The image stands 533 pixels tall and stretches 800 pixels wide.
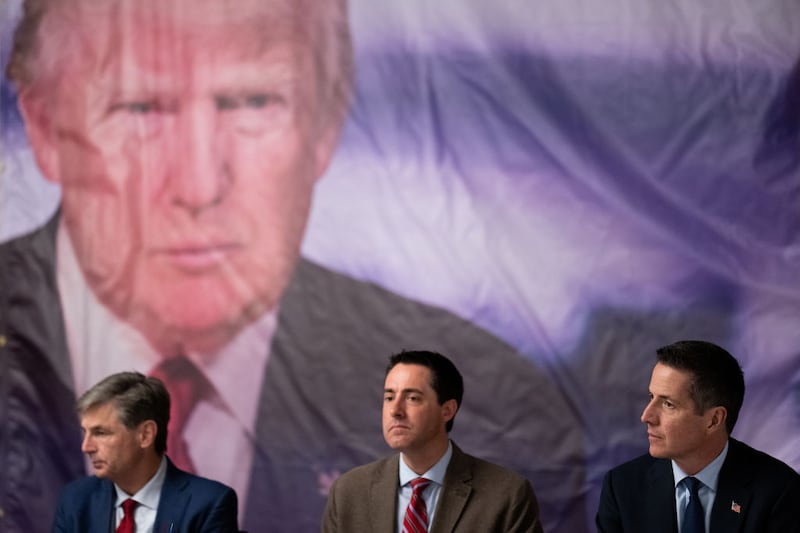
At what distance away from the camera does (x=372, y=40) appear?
4.04 meters

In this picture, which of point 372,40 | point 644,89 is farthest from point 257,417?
point 644,89

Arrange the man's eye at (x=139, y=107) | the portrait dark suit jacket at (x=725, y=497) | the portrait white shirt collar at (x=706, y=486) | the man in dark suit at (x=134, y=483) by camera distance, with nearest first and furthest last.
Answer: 1. the portrait dark suit jacket at (x=725, y=497)
2. the portrait white shirt collar at (x=706, y=486)
3. the man in dark suit at (x=134, y=483)
4. the man's eye at (x=139, y=107)

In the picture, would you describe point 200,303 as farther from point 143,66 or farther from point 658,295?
point 658,295

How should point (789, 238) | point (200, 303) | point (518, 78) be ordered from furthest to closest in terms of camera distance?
1. point (200, 303)
2. point (518, 78)
3. point (789, 238)

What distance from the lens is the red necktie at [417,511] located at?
323 centimetres

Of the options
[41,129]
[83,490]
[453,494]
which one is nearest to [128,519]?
[83,490]

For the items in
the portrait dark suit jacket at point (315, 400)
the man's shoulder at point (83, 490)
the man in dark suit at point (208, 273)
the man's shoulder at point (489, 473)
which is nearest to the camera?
the man's shoulder at point (489, 473)

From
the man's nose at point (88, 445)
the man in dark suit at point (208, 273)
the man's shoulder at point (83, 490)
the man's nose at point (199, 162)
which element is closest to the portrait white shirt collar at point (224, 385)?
the man in dark suit at point (208, 273)

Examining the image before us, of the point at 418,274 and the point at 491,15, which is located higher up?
the point at 491,15

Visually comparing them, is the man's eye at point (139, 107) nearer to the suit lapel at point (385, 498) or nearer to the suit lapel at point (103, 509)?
the suit lapel at point (103, 509)

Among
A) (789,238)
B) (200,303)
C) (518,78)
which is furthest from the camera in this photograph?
(200,303)

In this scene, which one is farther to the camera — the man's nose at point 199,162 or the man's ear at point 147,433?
the man's nose at point 199,162

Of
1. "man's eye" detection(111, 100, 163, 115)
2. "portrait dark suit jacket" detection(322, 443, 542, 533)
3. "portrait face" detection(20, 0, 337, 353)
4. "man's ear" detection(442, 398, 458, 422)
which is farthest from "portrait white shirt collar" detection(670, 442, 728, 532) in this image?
"man's eye" detection(111, 100, 163, 115)

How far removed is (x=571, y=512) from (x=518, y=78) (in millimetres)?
1485
